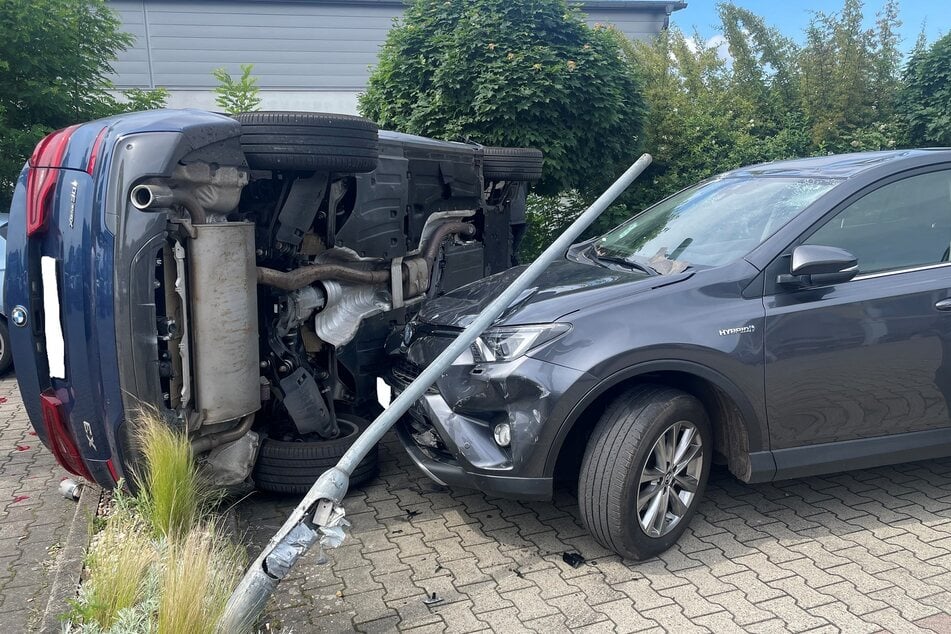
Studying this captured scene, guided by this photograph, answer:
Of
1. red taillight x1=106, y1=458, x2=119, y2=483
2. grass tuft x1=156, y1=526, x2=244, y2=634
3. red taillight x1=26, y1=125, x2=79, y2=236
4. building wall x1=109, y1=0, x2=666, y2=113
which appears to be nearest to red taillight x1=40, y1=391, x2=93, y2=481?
red taillight x1=106, y1=458, x2=119, y2=483

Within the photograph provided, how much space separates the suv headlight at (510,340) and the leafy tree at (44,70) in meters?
6.18

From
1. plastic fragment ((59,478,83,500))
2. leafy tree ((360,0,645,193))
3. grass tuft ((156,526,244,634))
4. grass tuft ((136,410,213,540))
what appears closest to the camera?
grass tuft ((156,526,244,634))

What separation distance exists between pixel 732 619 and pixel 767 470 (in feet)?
2.55

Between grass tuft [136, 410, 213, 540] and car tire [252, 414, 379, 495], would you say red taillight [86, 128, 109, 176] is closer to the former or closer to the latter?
grass tuft [136, 410, 213, 540]

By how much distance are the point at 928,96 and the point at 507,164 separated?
9.56 metres

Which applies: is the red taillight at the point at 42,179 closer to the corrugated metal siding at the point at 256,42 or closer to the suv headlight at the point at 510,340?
the suv headlight at the point at 510,340

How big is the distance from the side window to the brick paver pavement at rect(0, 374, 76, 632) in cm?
371

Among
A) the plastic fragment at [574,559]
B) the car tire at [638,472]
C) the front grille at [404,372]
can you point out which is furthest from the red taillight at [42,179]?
the plastic fragment at [574,559]

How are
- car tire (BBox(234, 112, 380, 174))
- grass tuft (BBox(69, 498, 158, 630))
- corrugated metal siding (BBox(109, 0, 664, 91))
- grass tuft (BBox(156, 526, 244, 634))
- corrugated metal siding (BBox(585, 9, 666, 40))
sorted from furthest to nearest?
corrugated metal siding (BBox(585, 9, 666, 40)) → corrugated metal siding (BBox(109, 0, 664, 91)) → car tire (BBox(234, 112, 380, 174)) → grass tuft (BBox(69, 498, 158, 630)) → grass tuft (BBox(156, 526, 244, 634))

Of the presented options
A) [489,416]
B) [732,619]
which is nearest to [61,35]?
[489,416]

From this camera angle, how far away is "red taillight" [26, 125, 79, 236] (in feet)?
11.2

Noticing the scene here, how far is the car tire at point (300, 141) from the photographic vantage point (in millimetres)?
3670

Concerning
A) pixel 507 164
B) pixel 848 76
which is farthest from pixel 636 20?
pixel 507 164

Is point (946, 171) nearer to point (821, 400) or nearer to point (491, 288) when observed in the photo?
point (821, 400)
